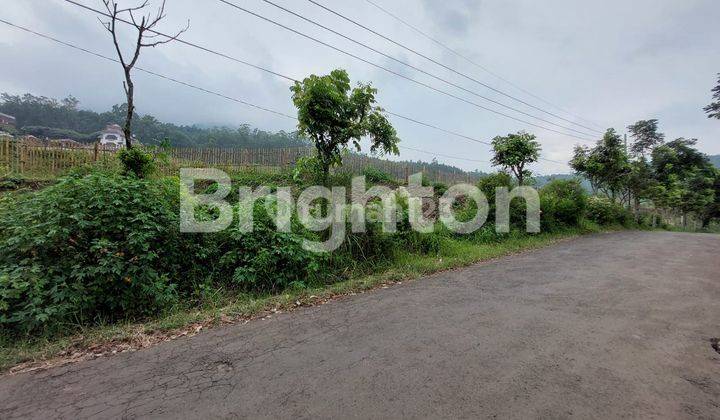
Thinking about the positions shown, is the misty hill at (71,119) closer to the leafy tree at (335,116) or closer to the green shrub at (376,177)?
the green shrub at (376,177)

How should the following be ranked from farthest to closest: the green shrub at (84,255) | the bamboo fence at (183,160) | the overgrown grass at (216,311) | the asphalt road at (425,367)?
the bamboo fence at (183,160), the green shrub at (84,255), the overgrown grass at (216,311), the asphalt road at (425,367)

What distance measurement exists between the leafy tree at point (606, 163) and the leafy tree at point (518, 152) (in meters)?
7.26

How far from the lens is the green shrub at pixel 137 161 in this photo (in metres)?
6.39

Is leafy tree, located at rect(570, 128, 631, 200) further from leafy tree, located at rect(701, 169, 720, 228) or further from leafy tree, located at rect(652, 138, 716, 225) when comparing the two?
leafy tree, located at rect(701, 169, 720, 228)

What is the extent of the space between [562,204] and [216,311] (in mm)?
13966

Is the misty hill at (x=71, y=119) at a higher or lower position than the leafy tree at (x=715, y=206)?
higher

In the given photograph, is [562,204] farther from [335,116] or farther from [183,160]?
[183,160]

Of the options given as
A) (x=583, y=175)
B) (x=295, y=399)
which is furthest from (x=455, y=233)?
(x=583, y=175)

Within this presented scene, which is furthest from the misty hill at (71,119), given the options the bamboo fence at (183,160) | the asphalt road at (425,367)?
the asphalt road at (425,367)

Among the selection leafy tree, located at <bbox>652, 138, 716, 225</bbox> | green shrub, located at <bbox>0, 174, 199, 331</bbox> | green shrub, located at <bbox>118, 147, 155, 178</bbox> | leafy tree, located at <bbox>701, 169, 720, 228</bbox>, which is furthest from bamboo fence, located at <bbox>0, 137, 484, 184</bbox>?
leafy tree, located at <bbox>701, 169, 720, 228</bbox>

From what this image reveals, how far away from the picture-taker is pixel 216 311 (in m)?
4.37

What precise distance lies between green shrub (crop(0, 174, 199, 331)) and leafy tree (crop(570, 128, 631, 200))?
68.8 ft

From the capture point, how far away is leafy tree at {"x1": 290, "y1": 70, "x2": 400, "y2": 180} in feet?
25.0

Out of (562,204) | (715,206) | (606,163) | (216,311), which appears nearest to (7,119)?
(216,311)
